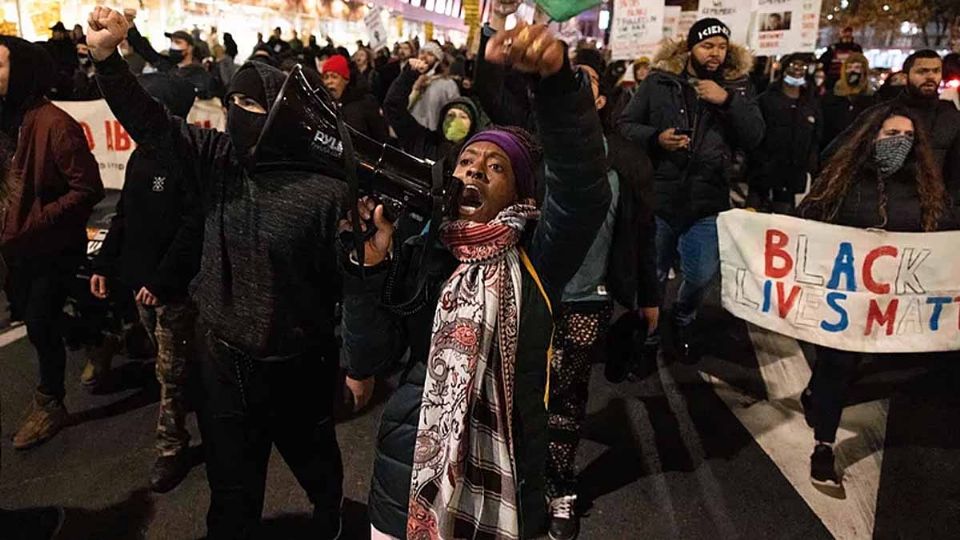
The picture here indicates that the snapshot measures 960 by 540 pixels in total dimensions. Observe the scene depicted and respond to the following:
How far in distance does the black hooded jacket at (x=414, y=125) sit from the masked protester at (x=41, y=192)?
6.15 feet

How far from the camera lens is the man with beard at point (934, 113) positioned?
14.4ft

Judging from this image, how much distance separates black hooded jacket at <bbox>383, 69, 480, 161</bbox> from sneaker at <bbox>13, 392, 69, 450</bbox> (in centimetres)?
255

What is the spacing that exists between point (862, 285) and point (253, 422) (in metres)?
3.06

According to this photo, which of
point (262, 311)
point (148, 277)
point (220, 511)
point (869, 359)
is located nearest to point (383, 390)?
point (148, 277)

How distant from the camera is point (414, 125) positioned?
561cm

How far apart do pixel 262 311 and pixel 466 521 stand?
97cm

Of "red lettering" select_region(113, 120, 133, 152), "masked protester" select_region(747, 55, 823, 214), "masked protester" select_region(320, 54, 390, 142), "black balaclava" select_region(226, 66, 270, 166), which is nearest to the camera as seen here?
"black balaclava" select_region(226, 66, 270, 166)

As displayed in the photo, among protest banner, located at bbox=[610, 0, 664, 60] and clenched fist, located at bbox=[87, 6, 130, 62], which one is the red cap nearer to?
protest banner, located at bbox=[610, 0, 664, 60]

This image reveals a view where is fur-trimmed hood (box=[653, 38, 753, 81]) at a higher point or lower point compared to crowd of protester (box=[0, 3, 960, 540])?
higher

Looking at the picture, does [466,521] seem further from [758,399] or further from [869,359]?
[869,359]

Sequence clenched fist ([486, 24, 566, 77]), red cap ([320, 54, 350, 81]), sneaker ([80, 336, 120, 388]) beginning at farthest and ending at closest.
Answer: red cap ([320, 54, 350, 81]) < sneaker ([80, 336, 120, 388]) < clenched fist ([486, 24, 566, 77])

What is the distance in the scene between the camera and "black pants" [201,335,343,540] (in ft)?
8.27

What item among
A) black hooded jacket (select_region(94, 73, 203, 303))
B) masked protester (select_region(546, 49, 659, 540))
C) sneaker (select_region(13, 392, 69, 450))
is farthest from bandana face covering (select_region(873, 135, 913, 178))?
sneaker (select_region(13, 392, 69, 450))

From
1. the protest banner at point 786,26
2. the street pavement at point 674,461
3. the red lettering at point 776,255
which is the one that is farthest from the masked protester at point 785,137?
the red lettering at point 776,255
